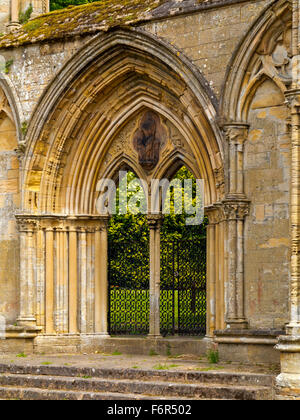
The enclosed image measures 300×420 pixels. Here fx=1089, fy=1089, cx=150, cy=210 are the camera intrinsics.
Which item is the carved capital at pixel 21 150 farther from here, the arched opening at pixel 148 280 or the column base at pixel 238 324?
the column base at pixel 238 324

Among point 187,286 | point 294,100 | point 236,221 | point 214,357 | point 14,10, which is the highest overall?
point 14,10

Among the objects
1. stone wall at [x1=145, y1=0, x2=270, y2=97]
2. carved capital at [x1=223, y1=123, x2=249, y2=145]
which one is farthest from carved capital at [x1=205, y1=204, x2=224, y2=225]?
stone wall at [x1=145, y1=0, x2=270, y2=97]

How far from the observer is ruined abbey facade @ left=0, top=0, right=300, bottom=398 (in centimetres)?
1497

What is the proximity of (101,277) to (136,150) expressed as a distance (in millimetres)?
2157

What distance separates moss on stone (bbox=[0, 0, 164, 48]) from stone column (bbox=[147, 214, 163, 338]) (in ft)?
10.2

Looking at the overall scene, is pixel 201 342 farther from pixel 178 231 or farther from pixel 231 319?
pixel 178 231

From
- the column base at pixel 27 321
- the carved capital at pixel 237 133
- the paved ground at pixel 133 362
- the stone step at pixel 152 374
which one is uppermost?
the carved capital at pixel 237 133

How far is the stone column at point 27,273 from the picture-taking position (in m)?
17.4

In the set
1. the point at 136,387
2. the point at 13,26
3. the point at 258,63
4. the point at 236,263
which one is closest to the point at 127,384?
the point at 136,387

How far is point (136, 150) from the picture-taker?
17688mm

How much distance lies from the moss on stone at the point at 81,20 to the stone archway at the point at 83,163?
0.92ft

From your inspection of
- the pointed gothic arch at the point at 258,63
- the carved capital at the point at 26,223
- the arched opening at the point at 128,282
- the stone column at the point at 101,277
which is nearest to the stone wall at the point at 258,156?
the pointed gothic arch at the point at 258,63

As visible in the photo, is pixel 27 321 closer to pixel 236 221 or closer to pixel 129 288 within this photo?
pixel 129 288

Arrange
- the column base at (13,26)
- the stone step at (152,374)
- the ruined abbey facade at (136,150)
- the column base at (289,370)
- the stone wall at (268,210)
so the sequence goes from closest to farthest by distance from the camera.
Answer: the column base at (289,370) < the stone step at (152,374) < the stone wall at (268,210) < the ruined abbey facade at (136,150) < the column base at (13,26)
